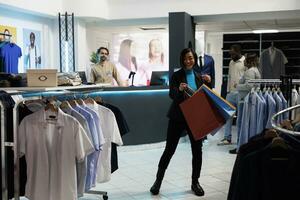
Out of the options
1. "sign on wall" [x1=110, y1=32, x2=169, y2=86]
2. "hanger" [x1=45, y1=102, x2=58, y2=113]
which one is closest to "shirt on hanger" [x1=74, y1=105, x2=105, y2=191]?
"hanger" [x1=45, y1=102, x2=58, y2=113]

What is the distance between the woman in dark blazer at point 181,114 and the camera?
4.20 m

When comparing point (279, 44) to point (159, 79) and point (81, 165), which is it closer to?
point (159, 79)

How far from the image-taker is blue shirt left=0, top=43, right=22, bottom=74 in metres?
7.02

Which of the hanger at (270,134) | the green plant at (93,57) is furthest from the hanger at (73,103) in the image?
the green plant at (93,57)

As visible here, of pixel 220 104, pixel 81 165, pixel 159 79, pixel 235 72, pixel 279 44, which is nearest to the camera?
pixel 81 165

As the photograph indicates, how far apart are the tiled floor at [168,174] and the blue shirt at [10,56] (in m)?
2.56

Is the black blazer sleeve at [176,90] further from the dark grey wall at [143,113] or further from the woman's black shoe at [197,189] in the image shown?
the dark grey wall at [143,113]

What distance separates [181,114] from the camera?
416 cm

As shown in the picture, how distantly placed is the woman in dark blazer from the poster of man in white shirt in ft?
15.7

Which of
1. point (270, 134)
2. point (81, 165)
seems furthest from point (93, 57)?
point (270, 134)

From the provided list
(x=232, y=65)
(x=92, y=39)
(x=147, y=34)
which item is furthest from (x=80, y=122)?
(x=147, y=34)

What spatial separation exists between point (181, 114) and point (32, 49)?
5.18m

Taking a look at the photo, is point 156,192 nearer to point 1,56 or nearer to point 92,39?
point 1,56

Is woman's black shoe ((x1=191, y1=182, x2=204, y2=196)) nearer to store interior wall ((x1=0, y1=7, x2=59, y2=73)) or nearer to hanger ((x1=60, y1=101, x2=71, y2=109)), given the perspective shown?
hanger ((x1=60, y1=101, x2=71, y2=109))
